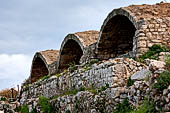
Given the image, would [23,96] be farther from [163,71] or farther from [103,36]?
[163,71]

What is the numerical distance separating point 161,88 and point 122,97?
8.30ft

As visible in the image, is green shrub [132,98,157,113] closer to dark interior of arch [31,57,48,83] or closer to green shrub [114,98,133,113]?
green shrub [114,98,133,113]

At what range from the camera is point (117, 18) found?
14.8 metres

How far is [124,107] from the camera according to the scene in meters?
8.24

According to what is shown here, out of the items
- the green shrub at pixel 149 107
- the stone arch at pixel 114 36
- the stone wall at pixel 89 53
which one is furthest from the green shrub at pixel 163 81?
the stone wall at pixel 89 53

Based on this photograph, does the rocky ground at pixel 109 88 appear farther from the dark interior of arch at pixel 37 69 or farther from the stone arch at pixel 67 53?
the dark interior of arch at pixel 37 69

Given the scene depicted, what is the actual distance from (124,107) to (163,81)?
2.39 metres

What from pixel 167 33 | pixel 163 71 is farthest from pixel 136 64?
pixel 163 71

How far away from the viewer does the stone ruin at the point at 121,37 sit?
11.1 m

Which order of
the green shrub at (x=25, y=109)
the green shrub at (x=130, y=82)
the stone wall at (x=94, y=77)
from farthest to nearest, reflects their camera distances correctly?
the green shrub at (x=25, y=109)
the stone wall at (x=94, y=77)
the green shrub at (x=130, y=82)

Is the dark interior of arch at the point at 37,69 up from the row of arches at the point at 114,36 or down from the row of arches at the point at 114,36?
down

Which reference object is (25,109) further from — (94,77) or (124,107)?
(124,107)

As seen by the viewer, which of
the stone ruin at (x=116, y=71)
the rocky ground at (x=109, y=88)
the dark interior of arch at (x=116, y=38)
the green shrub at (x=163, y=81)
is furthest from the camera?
the dark interior of arch at (x=116, y=38)

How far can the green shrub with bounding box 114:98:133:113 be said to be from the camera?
8034 mm
